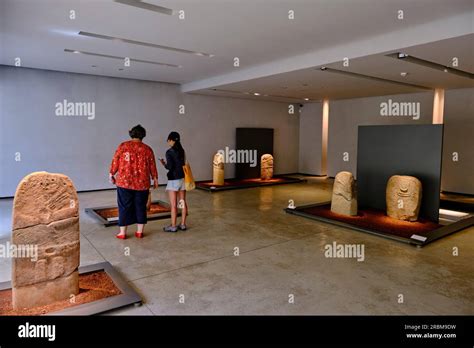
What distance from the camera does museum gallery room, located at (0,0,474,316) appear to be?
10.6ft

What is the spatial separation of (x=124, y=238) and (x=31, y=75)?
5686mm

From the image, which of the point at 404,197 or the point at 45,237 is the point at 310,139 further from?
the point at 45,237

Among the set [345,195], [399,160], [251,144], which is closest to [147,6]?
[345,195]

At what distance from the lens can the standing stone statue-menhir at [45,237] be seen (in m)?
2.90

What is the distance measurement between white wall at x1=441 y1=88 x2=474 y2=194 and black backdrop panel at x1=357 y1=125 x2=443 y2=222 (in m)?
4.10

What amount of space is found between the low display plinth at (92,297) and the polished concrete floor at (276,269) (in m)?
0.14

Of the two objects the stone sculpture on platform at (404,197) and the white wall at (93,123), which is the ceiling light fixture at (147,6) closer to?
the stone sculpture on platform at (404,197)

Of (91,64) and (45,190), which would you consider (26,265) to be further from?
(91,64)

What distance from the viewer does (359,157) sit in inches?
301

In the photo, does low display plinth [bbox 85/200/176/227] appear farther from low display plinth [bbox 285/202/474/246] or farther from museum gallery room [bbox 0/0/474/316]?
low display plinth [bbox 285/202/474/246]

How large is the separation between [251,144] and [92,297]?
964cm

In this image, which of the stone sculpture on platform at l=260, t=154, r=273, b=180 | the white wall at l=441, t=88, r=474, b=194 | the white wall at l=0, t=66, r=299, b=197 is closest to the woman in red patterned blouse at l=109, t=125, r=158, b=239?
the white wall at l=0, t=66, r=299, b=197

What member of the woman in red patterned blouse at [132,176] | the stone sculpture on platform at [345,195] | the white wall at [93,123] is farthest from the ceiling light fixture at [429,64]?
the white wall at [93,123]
